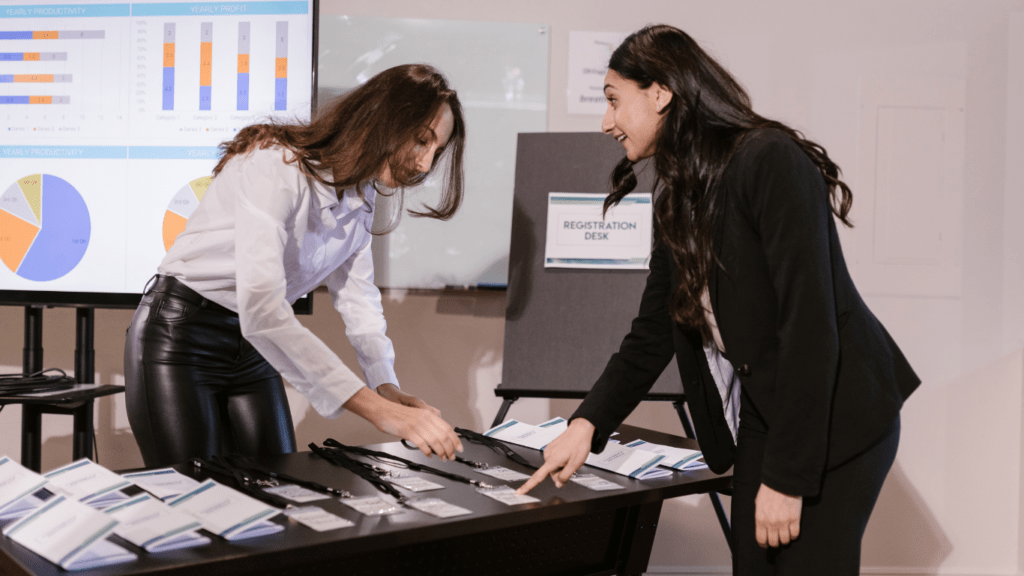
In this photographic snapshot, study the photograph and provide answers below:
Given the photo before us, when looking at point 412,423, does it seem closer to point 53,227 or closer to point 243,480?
point 243,480

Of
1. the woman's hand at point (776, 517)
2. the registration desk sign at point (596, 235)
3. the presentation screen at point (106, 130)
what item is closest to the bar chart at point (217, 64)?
the presentation screen at point (106, 130)

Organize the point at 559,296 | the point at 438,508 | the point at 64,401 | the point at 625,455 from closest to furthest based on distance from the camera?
the point at 438,508
the point at 625,455
the point at 64,401
the point at 559,296

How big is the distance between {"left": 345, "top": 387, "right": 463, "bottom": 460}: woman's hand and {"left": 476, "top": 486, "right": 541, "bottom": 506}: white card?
0.10m

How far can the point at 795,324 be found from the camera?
3.07 ft

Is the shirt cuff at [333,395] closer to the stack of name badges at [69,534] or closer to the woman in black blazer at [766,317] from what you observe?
the woman in black blazer at [766,317]

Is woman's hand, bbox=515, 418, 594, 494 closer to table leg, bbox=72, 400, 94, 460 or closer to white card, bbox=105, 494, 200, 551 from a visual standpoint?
white card, bbox=105, 494, 200, 551

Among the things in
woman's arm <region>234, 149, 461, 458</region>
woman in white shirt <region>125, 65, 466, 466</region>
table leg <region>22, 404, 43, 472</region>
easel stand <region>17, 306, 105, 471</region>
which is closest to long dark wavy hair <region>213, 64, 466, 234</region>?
woman in white shirt <region>125, 65, 466, 466</region>

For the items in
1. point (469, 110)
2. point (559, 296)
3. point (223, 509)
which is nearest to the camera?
point (223, 509)

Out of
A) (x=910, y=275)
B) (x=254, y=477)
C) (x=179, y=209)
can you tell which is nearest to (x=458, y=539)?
(x=254, y=477)

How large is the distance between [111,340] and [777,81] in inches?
102

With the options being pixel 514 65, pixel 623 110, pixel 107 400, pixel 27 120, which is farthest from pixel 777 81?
pixel 107 400

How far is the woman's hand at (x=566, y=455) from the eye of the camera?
1.17 metres

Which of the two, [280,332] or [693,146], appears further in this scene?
[280,332]

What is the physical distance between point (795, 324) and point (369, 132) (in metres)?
0.85
